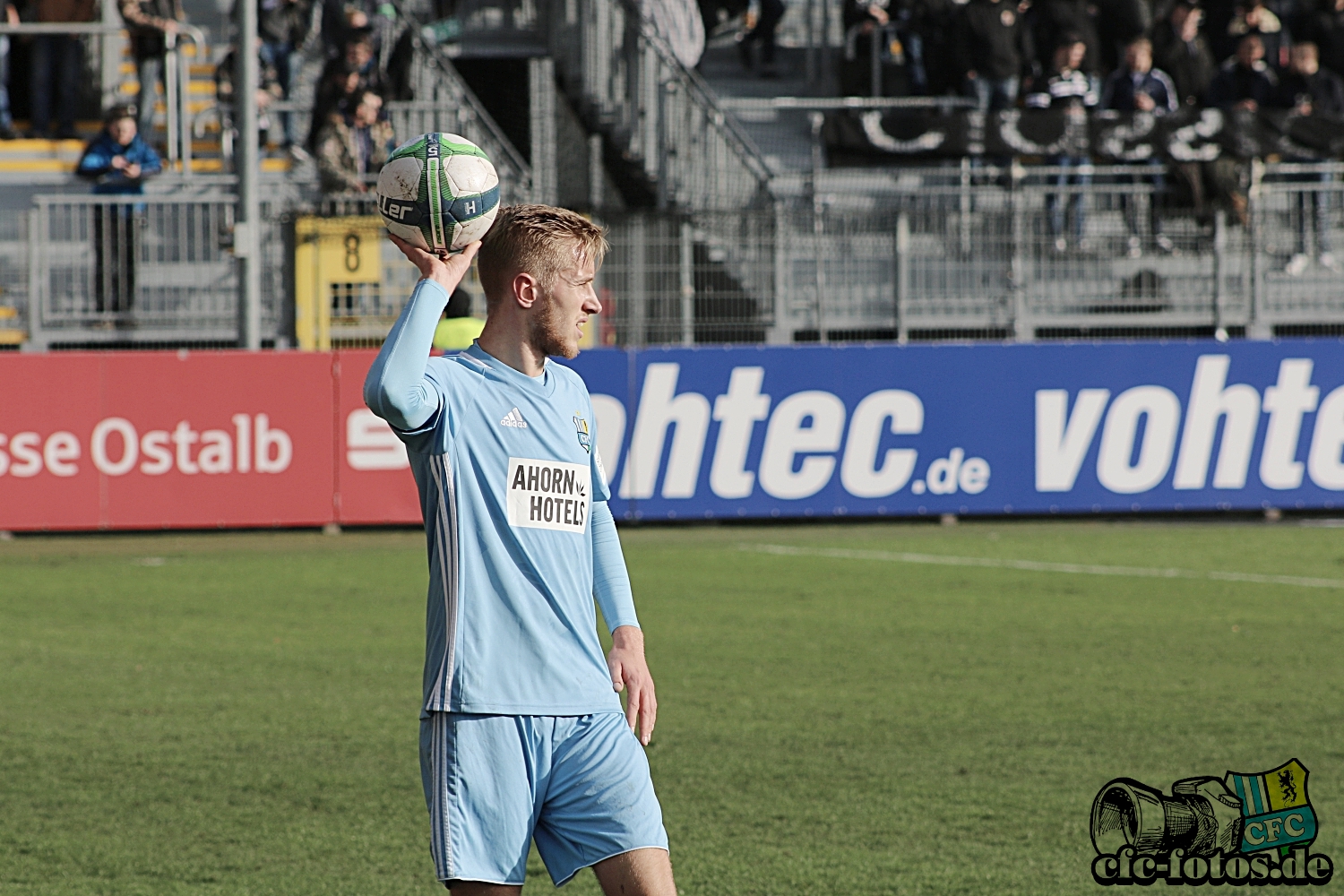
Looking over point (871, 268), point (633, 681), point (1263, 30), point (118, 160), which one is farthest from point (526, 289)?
point (1263, 30)

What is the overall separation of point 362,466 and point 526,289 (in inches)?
502

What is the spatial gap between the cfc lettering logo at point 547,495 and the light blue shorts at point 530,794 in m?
0.41

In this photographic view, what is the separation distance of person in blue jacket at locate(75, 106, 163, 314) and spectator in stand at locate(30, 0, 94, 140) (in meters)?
1.20

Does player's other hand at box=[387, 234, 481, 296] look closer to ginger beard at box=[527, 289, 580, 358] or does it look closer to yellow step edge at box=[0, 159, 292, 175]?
ginger beard at box=[527, 289, 580, 358]

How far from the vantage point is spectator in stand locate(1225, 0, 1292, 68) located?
21.9 metres

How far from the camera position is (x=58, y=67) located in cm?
2150

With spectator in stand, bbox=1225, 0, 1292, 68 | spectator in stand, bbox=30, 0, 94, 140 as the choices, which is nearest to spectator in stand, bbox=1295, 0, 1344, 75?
spectator in stand, bbox=1225, 0, 1292, 68

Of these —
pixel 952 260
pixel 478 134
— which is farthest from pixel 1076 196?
pixel 478 134

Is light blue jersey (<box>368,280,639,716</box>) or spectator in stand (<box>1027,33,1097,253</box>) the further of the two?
spectator in stand (<box>1027,33,1097,253</box>)

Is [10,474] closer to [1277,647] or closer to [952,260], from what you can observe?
[952,260]

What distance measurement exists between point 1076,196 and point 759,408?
14.7ft

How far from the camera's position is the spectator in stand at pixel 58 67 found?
21.1m

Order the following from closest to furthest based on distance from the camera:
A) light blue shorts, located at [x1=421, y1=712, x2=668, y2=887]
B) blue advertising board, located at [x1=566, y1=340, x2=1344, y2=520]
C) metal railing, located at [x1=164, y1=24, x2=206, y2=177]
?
Answer: 1. light blue shorts, located at [x1=421, y1=712, x2=668, y2=887]
2. blue advertising board, located at [x1=566, y1=340, x2=1344, y2=520]
3. metal railing, located at [x1=164, y1=24, x2=206, y2=177]

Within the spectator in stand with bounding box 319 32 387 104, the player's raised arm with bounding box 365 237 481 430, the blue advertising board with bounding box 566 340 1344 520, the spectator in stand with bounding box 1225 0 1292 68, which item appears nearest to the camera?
the player's raised arm with bounding box 365 237 481 430
